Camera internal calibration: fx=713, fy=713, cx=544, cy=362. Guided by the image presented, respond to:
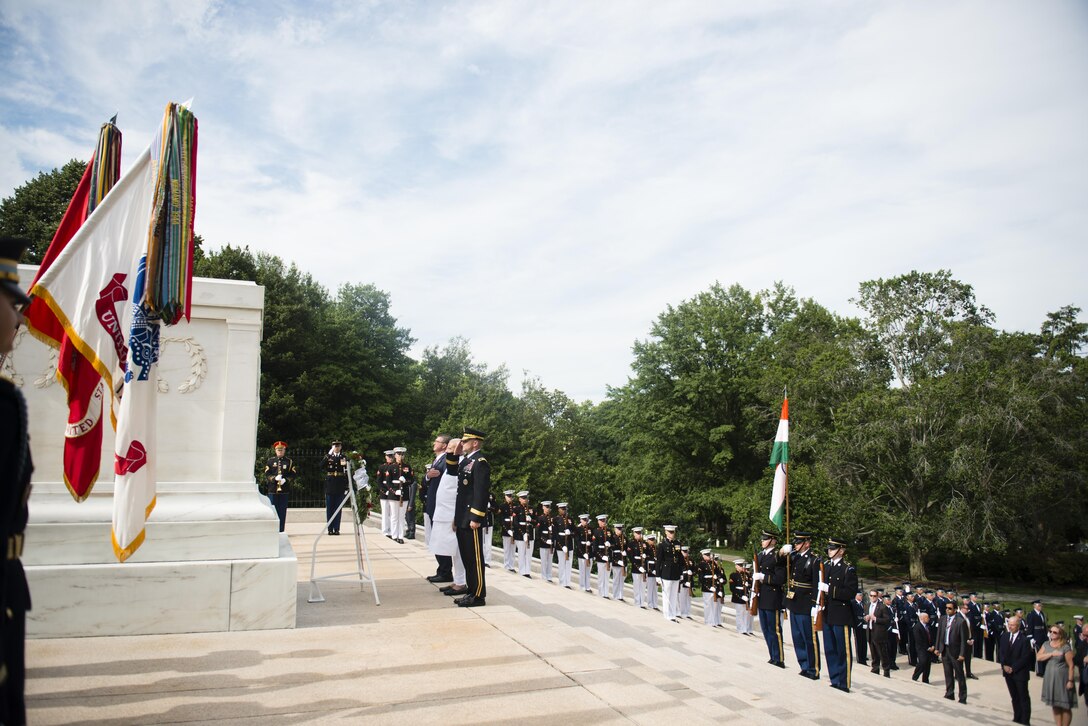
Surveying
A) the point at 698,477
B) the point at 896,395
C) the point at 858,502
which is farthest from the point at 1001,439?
the point at 698,477

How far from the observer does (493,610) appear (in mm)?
7062

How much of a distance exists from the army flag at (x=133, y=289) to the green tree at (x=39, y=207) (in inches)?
1202

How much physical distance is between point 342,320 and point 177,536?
39150mm

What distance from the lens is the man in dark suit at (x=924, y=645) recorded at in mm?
15336

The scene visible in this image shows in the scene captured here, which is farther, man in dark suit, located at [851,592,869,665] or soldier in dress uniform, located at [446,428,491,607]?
man in dark suit, located at [851,592,869,665]

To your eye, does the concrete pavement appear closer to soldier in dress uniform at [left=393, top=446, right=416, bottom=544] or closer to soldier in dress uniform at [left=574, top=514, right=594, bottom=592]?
soldier in dress uniform at [left=393, top=446, right=416, bottom=544]

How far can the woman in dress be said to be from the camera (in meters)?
10.9

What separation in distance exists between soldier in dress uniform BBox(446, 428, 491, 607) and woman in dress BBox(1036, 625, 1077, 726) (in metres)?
9.58

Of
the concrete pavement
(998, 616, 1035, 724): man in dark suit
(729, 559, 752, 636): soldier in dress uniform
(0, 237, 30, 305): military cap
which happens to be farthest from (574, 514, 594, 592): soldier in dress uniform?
(0, 237, 30, 305): military cap

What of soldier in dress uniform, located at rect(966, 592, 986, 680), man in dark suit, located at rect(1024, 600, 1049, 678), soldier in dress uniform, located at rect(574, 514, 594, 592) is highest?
soldier in dress uniform, located at rect(574, 514, 594, 592)

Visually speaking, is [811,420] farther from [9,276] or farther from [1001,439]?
[9,276]

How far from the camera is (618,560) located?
18.7 meters

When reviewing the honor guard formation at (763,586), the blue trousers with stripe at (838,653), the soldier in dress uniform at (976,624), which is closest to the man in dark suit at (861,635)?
the honor guard formation at (763,586)

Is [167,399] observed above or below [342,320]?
below
